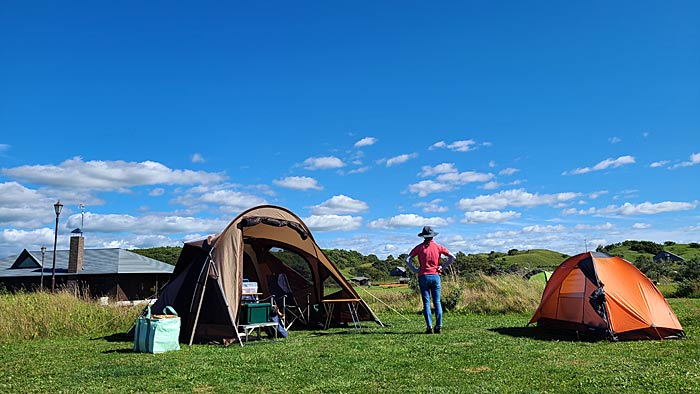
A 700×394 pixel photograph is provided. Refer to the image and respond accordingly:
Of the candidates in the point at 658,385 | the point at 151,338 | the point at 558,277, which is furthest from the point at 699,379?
the point at 151,338

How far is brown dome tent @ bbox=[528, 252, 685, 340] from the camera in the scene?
27.9ft

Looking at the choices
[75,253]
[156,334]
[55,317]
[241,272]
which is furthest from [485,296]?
[75,253]

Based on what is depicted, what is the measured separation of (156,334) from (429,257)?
478 cm

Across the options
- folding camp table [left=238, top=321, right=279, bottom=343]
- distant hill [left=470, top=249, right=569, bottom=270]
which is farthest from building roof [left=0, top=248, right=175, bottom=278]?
distant hill [left=470, top=249, right=569, bottom=270]

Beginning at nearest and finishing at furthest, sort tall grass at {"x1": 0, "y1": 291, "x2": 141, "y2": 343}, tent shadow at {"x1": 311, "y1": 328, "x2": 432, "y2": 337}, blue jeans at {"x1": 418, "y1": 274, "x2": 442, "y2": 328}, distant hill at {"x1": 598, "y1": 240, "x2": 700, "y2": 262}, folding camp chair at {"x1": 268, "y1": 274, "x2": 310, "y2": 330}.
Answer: blue jeans at {"x1": 418, "y1": 274, "x2": 442, "y2": 328} → tent shadow at {"x1": 311, "y1": 328, "x2": 432, "y2": 337} → tall grass at {"x1": 0, "y1": 291, "x2": 141, "y2": 343} → folding camp chair at {"x1": 268, "y1": 274, "x2": 310, "y2": 330} → distant hill at {"x1": 598, "y1": 240, "x2": 700, "y2": 262}

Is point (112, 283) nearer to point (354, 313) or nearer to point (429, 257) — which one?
point (354, 313)

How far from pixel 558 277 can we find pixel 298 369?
574 cm

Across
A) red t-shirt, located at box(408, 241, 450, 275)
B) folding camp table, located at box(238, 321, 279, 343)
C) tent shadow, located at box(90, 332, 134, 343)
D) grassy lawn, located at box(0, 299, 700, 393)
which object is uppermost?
red t-shirt, located at box(408, 241, 450, 275)

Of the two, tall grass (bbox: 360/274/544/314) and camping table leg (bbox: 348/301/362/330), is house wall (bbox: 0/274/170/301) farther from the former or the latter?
camping table leg (bbox: 348/301/362/330)

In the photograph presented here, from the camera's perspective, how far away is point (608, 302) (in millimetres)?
8734

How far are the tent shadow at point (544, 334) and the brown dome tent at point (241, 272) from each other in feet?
8.92

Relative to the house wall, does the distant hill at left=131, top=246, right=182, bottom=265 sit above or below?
above

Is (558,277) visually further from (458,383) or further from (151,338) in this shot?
(151,338)

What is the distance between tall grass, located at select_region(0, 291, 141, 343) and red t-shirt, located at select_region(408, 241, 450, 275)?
649cm
